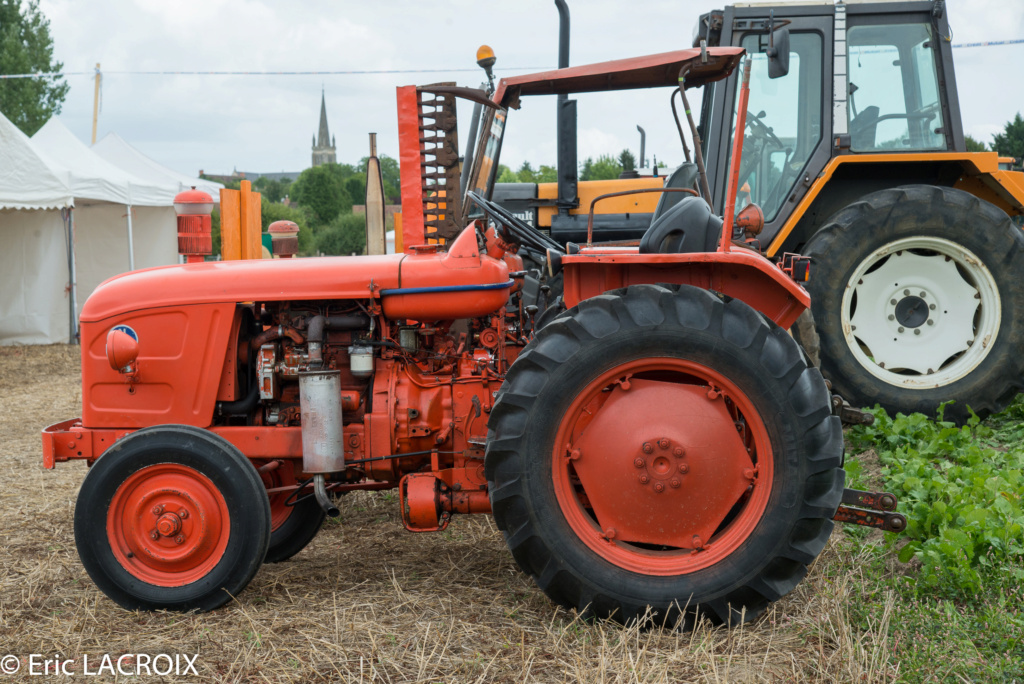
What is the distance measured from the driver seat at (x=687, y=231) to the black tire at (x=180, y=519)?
1.65 meters

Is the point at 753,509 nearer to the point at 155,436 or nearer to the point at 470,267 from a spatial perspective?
the point at 470,267

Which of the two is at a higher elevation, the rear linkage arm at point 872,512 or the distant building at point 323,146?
the distant building at point 323,146

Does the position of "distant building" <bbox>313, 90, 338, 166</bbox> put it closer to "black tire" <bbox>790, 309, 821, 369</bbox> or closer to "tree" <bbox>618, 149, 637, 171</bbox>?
"tree" <bbox>618, 149, 637, 171</bbox>

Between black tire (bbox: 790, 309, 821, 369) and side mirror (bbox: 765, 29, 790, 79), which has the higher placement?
side mirror (bbox: 765, 29, 790, 79)

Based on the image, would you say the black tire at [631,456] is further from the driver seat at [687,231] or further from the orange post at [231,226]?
the orange post at [231,226]

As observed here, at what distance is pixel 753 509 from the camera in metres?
2.70

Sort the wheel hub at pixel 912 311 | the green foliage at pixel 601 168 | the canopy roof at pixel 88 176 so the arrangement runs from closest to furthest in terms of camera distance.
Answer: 1. the wheel hub at pixel 912 311
2. the canopy roof at pixel 88 176
3. the green foliage at pixel 601 168

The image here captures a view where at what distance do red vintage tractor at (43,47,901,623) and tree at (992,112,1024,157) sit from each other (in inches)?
1013

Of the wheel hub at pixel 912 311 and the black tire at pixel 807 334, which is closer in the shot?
the black tire at pixel 807 334

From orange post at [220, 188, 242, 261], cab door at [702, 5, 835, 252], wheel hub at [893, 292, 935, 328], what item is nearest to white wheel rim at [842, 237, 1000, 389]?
wheel hub at [893, 292, 935, 328]

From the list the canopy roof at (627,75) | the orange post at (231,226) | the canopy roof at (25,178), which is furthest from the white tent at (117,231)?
the canopy roof at (627,75)

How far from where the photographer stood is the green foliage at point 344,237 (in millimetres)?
29219

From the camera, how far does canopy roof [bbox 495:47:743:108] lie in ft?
10.4

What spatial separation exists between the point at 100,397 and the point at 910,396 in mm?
4281
